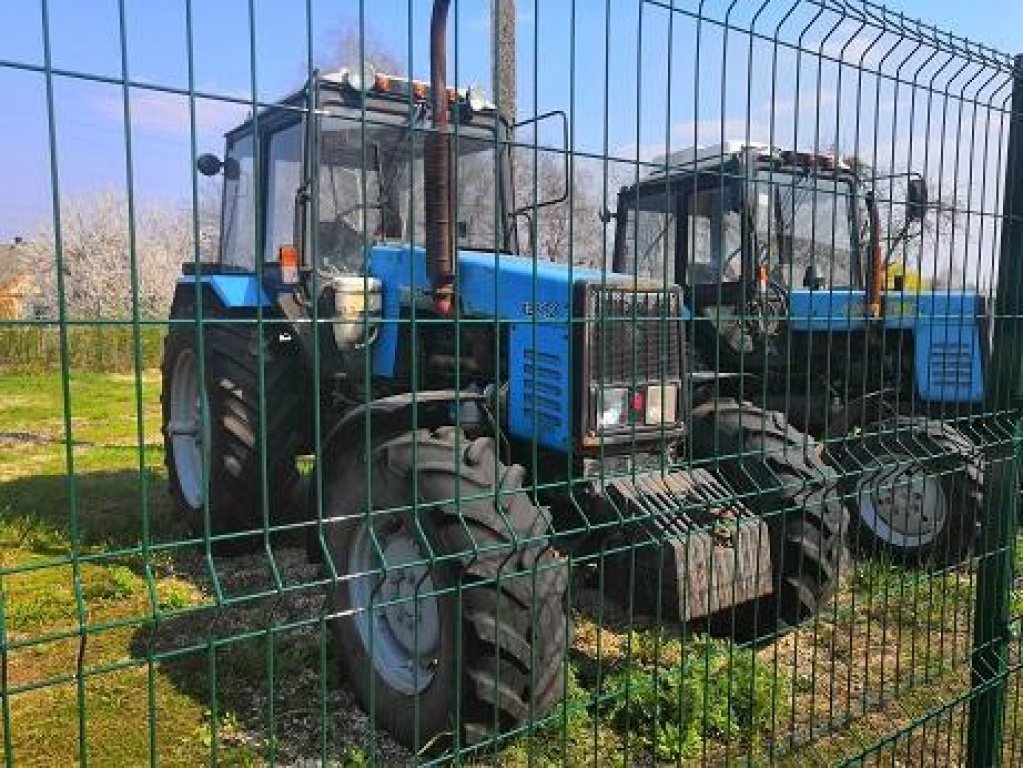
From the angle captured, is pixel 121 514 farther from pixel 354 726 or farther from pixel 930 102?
pixel 930 102

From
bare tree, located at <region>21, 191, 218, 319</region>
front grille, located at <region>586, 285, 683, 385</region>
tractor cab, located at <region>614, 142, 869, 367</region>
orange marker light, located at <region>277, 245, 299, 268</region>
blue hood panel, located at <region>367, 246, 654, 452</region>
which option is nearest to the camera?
bare tree, located at <region>21, 191, 218, 319</region>

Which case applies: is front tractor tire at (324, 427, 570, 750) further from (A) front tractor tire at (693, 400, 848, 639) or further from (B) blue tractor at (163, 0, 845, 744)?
(A) front tractor tire at (693, 400, 848, 639)

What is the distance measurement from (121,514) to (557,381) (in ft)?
13.0

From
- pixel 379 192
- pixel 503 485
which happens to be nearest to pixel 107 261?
pixel 379 192

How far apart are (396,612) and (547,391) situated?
3.18ft

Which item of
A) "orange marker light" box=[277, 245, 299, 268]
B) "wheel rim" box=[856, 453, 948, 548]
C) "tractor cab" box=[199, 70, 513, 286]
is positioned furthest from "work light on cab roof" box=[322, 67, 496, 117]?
"wheel rim" box=[856, 453, 948, 548]

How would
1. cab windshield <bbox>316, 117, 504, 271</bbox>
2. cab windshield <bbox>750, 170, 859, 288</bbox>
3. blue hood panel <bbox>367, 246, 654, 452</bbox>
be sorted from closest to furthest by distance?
blue hood panel <bbox>367, 246, 654, 452</bbox> → cab windshield <bbox>316, 117, 504, 271</bbox> → cab windshield <bbox>750, 170, 859, 288</bbox>

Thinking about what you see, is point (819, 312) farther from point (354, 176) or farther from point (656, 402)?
point (354, 176)

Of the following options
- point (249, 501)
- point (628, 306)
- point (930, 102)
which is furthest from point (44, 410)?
point (930, 102)

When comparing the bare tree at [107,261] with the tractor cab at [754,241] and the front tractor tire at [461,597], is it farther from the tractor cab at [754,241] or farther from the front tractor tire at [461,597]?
the tractor cab at [754,241]

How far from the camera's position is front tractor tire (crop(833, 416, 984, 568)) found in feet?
9.82

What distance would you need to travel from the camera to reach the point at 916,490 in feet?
17.4

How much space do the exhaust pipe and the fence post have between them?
1.86 metres

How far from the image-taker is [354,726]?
123 inches
